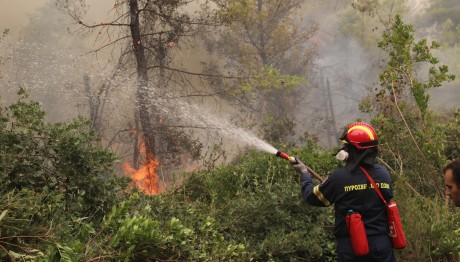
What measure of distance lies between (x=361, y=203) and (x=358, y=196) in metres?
0.07

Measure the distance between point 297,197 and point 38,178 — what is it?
3.06 meters

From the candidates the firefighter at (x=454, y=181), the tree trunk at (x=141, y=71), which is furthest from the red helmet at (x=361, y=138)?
the tree trunk at (x=141, y=71)

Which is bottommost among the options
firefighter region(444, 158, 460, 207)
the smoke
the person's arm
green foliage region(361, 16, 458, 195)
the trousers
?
the trousers

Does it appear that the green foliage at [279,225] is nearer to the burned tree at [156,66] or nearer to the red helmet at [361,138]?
the red helmet at [361,138]

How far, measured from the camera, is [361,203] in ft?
12.2

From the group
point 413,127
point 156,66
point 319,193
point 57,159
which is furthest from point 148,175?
point 319,193

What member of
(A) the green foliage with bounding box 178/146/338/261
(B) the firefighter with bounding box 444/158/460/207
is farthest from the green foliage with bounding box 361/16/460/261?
(B) the firefighter with bounding box 444/158/460/207

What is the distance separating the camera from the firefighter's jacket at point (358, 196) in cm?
372

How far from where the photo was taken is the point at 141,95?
12.9 meters

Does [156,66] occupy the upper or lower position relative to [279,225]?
upper

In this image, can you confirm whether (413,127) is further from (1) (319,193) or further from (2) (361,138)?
(1) (319,193)

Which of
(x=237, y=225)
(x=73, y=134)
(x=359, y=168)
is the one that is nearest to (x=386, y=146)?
(x=237, y=225)

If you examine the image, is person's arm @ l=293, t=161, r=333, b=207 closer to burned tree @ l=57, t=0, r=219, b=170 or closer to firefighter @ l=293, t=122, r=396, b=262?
firefighter @ l=293, t=122, r=396, b=262

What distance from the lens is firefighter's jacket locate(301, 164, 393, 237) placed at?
3.72 metres
